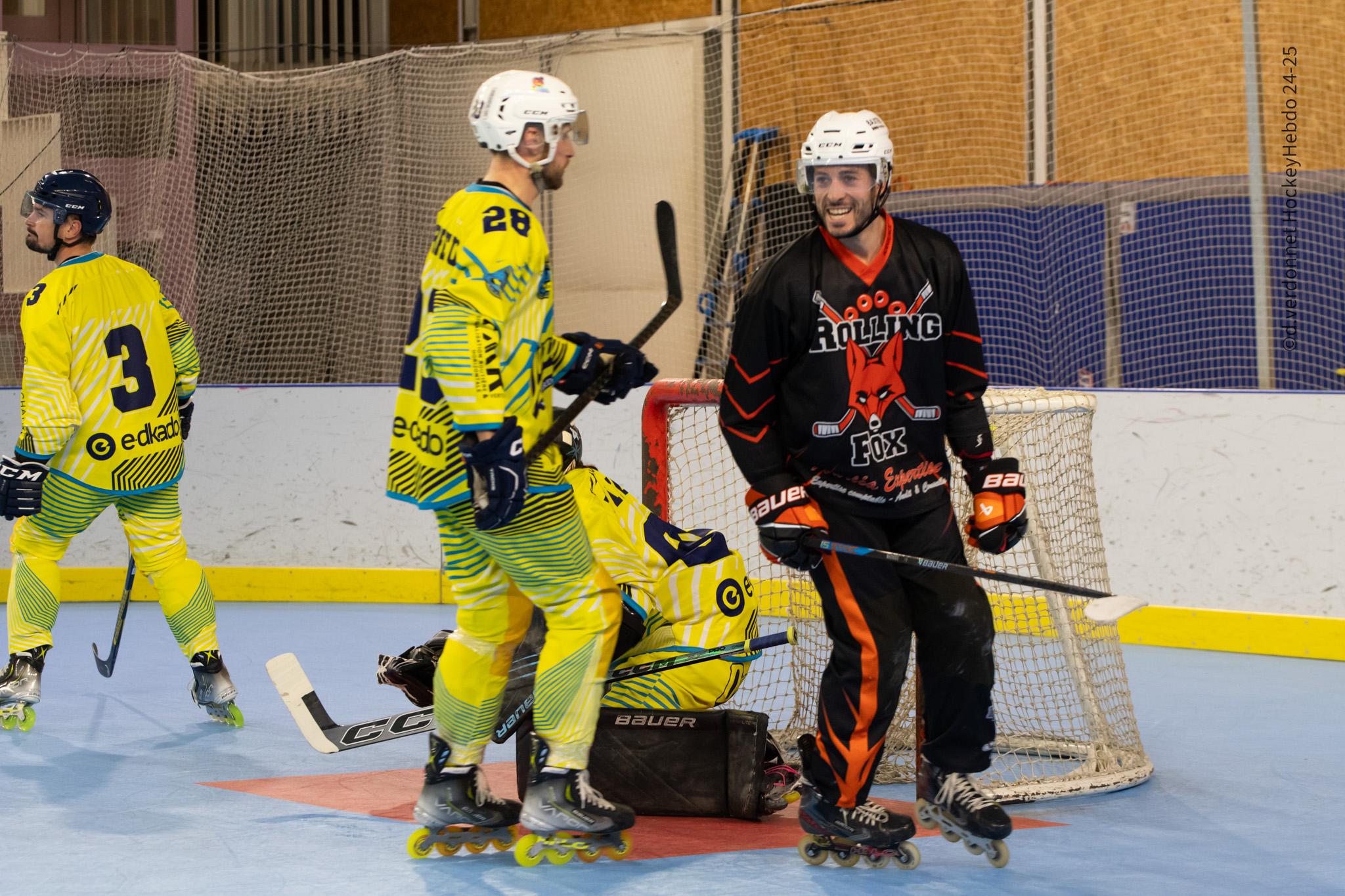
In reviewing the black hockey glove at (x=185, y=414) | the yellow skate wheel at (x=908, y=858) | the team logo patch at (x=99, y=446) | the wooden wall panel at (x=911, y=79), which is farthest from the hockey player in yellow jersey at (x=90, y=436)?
the wooden wall panel at (x=911, y=79)

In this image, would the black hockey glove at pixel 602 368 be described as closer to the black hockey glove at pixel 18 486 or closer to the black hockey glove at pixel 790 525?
the black hockey glove at pixel 790 525

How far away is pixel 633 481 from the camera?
7191 millimetres

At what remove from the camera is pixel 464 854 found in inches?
134

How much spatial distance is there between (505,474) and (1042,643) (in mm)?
2052

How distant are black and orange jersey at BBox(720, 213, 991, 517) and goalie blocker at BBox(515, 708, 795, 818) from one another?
0.66m

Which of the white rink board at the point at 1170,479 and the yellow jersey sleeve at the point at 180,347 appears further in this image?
the white rink board at the point at 1170,479

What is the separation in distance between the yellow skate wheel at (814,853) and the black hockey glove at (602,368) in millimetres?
1001

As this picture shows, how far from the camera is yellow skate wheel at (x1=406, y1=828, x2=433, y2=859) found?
10.9ft

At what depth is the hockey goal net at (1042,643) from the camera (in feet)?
13.4

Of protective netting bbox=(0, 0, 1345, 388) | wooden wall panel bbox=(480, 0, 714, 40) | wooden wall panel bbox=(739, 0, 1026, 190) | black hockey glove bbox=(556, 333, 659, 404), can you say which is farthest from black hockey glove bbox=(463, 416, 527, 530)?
wooden wall panel bbox=(480, 0, 714, 40)

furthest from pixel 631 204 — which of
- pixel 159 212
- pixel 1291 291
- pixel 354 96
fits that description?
pixel 1291 291

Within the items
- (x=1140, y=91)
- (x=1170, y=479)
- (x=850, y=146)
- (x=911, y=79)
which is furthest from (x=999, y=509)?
(x=911, y=79)

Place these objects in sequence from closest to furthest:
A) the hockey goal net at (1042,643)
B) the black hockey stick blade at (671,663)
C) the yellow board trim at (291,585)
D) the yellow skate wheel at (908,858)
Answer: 1. the yellow skate wheel at (908,858)
2. the black hockey stick blade at (671,663)
3. the hockey goal net at (1042,643)
4. the yellow board trim at (291,585)

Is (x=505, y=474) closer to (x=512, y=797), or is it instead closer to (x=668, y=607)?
(x=668, y=607)
